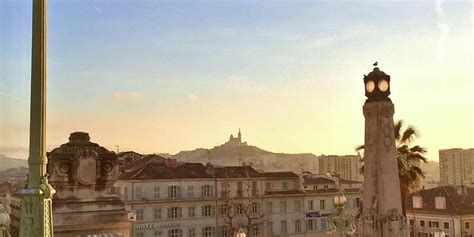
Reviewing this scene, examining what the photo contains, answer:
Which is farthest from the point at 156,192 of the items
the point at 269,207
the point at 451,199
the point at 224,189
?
the point at 451,199

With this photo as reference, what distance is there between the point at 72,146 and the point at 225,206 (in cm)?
3476

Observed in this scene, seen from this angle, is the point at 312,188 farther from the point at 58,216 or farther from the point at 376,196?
the point at 58,216

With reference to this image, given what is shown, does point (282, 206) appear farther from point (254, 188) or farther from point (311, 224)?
point (311, 224)

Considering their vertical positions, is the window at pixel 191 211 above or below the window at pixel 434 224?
above

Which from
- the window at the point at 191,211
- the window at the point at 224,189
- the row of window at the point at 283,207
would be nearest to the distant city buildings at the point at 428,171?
the row of window at the point at 283,207

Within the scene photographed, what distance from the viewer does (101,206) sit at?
28.4 ft

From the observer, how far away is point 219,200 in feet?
139

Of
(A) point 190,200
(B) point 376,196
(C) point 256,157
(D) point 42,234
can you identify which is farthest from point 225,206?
(D) point 42,234

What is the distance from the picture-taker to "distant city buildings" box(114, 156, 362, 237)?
38656 mm

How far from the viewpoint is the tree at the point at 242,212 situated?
1681 inches

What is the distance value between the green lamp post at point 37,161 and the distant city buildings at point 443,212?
1435 inches

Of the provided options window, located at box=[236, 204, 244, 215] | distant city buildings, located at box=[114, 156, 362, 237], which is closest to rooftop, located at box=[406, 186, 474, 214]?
distant city buildings, located at box=[114, 156, 362, 237]

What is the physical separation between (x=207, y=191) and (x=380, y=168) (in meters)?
32.4

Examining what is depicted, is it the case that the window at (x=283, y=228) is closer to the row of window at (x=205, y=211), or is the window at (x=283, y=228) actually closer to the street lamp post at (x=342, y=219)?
the row of window at (x=205, y=211)
